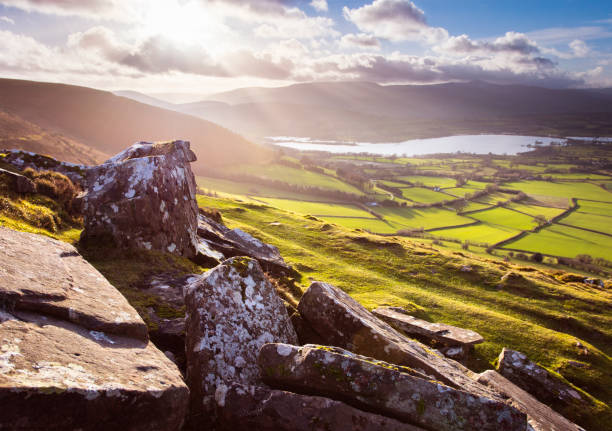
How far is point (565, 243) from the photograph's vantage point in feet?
269

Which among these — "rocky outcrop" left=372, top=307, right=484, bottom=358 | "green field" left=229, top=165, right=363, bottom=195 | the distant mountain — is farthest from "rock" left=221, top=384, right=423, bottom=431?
the distant mountain

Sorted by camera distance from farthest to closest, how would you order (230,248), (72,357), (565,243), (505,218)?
(505,218), (565,243), (230,248), (72,357)

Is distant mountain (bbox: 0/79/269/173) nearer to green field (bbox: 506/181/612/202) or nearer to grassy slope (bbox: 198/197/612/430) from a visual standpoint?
grassy slope (bbox: 198/197/612/430)

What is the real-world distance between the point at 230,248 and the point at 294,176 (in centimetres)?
12110

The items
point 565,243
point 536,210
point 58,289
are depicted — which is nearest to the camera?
point 58,289

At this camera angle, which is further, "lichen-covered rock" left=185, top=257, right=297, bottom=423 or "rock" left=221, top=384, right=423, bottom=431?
"lichen-covered rock" left=185, top=257, right=297, bottom=423

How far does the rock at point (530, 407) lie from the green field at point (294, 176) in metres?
107

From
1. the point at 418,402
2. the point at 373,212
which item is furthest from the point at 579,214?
the point at 418,402

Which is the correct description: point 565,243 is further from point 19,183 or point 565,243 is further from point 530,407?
point 19,183

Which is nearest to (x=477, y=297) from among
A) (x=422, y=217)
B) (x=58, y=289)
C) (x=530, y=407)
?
(x=530, y=407)

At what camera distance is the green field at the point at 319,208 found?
8831 centimetres

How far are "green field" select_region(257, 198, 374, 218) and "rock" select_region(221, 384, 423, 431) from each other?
78.8m

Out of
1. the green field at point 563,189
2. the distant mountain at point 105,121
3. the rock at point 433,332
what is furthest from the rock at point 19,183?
the green field at point 563,189

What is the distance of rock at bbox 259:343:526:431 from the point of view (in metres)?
6.39
